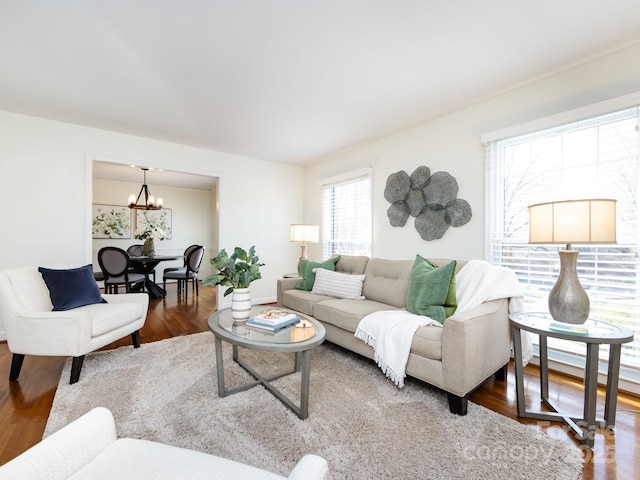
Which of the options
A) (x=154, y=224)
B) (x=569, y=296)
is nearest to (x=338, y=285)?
(x=569, y=296)

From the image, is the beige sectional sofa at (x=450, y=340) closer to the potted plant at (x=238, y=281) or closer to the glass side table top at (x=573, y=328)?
the glass side table top at (x=573, y=328)

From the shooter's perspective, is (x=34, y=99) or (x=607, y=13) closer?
(x=607, y=13)

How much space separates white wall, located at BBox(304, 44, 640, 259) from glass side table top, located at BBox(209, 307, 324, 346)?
1881mm

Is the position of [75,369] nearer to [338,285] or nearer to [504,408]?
[338,285]

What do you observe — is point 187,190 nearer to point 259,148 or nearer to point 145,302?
point 259,148

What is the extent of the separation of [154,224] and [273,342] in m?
6.35

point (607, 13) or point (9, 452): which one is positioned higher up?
point (607, 13)

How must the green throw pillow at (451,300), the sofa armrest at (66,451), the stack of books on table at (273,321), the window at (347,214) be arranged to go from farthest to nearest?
the window at (347,214) < the green throw pillow at (451,300) < the stack of books on table at (273,321) < the sofa armrest at (66,451)

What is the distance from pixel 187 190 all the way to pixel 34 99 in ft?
15.1

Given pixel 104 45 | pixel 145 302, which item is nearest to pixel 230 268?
pixel 145 302

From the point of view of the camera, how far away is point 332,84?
2613 mm

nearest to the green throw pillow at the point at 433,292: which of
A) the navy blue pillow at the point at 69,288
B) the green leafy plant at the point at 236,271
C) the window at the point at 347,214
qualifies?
the green leafy plant at the point at 236,271

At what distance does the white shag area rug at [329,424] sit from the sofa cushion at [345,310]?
366 mm

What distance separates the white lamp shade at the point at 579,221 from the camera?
63.9 inches
